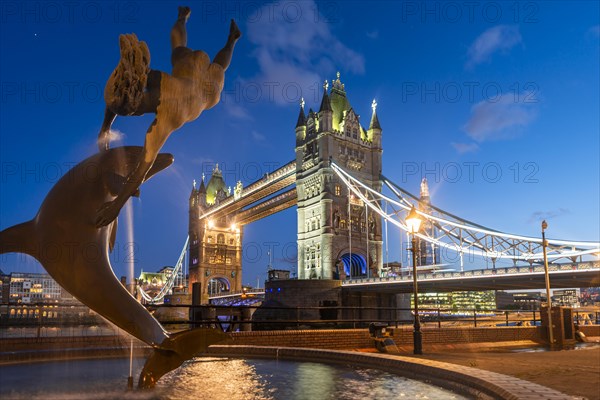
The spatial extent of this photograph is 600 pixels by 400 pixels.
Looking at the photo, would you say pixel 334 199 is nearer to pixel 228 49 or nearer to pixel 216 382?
pixel 216 382

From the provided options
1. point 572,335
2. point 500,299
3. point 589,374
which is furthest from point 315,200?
point 500,299

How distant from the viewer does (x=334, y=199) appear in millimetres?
55688

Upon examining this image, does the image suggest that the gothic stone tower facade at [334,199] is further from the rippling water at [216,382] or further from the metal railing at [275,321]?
the rippling water at [216,382]

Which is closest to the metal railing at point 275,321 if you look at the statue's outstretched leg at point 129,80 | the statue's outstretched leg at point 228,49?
the statue's outstretched leg at point 129,80

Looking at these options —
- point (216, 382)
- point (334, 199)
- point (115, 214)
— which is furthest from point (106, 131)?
point (334, 199)

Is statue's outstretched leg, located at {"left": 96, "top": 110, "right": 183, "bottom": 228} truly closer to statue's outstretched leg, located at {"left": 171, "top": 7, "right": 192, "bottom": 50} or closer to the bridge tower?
statue's outstretched leg, located at {"left": 171, "top": 7, "right": 192, "bottom": 50}

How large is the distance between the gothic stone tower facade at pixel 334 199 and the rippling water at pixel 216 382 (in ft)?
146

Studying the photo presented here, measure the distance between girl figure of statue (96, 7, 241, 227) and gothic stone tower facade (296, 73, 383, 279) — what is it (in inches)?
1844

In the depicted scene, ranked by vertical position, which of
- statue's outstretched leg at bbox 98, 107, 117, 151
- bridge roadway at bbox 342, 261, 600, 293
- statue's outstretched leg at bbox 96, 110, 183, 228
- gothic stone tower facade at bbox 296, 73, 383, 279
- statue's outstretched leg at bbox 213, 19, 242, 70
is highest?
gothic stone tower facade at bbox 296, 73, 383, 279

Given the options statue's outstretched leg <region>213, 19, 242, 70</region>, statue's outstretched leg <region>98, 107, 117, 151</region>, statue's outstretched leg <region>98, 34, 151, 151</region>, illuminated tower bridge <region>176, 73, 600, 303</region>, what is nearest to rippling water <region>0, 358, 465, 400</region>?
statue's outstretched leg <region>98, 107, 117, 151</region>

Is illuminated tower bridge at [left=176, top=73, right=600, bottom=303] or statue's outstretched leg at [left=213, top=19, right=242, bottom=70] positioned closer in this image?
statue's outstretched leg at [left=213, top=19, right=242, bottom=70]

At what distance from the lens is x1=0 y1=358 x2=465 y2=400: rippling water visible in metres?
5.35

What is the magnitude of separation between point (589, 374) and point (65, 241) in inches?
292

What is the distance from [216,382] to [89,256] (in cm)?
220
